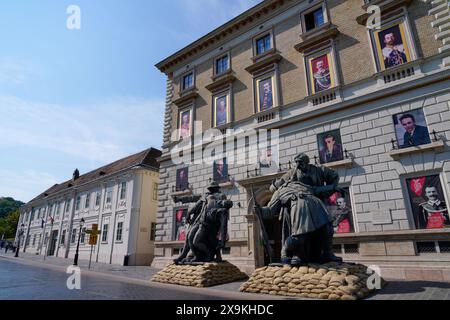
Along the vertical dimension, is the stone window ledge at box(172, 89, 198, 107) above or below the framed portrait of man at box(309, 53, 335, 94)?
above

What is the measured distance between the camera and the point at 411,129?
11.2 metres

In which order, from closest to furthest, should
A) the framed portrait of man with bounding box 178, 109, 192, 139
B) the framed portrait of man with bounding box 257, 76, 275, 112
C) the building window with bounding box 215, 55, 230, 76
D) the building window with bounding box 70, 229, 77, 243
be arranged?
the framed portrait of man with bounding box 257, 76, 275, 112
the building window with bounding box 215, 55, 230, 76
the framed portrait of man with bounding box 178, 109, 192, 139
the building window with bounding box 70, 229, 77, 243

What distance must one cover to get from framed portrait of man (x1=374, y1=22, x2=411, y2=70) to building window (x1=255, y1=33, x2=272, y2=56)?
6404mm

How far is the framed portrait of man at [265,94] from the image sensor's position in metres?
16.2

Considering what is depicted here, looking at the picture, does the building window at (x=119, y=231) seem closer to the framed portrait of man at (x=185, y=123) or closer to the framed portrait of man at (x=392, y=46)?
the framed portrait of man at (x=185, y=123)

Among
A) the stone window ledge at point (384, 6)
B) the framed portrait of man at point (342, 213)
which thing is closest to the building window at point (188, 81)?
the stone window ledge at point (384, 6)

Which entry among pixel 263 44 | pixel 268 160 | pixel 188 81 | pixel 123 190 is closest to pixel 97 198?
pixel 123 190

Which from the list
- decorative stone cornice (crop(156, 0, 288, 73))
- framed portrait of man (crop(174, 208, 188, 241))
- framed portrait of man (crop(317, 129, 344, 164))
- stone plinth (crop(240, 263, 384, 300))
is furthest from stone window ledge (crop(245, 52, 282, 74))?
stone plinth (crop(240, 263, 384, 300))

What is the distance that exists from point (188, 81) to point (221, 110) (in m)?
5.32

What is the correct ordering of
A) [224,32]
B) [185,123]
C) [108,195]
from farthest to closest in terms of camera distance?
[108,195]
[185,123]
[224,32]

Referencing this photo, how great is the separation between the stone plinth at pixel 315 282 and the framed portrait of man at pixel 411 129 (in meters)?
6.41

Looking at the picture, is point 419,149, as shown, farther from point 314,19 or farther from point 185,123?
point 185,123

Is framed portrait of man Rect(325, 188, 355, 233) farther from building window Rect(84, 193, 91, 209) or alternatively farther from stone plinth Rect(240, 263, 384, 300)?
building window Rect(84, 193, 91, 209)

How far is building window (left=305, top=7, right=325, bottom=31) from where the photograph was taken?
1570cm
